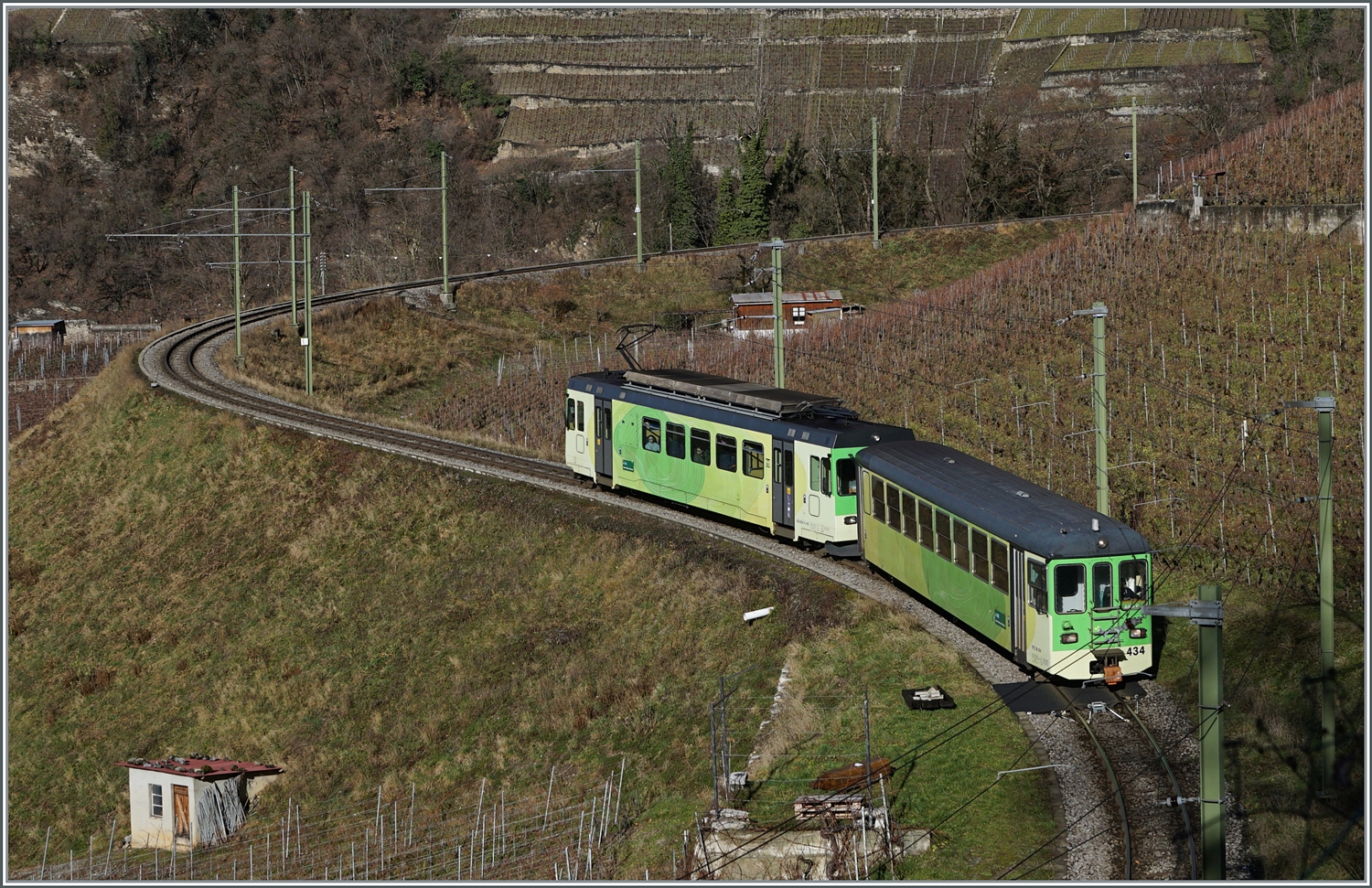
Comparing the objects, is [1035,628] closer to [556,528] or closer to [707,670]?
[707,670]

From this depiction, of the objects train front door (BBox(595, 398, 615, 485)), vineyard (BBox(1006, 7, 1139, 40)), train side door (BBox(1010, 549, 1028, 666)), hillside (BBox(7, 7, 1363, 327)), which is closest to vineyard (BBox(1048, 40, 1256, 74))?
hillside (BBox(7, 7, 1363, 327))

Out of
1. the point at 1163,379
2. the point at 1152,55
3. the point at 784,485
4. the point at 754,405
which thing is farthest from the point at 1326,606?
the point at 1152,55

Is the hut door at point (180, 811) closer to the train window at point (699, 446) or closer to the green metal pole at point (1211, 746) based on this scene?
the train window at point (699, 446)

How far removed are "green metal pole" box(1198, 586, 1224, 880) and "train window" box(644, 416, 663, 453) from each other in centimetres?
2394

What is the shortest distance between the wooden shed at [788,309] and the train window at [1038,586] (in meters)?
53.7

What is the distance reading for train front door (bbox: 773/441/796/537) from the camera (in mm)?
35500

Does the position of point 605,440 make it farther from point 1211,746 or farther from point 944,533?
point 1211,746

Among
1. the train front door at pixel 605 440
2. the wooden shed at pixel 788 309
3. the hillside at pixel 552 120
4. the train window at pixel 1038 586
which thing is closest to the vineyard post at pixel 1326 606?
the train window at pixel 1038 586

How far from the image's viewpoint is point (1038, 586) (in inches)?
1013

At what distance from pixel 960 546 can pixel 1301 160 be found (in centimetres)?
5306

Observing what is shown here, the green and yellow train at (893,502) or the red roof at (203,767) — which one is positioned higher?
the green and yellow train at (893,502)

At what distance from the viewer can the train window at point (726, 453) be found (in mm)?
37719

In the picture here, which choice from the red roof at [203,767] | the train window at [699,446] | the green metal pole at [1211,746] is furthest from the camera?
the train window at [699,446]

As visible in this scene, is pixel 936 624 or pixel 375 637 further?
pixel 375 637
